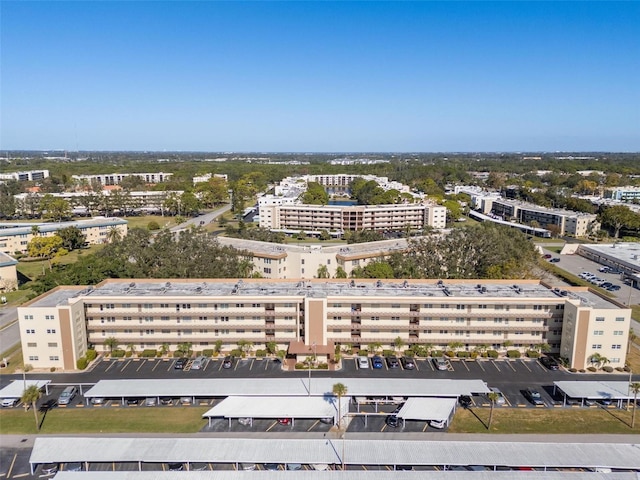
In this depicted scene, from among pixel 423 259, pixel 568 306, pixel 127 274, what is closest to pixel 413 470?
pixel 568 306

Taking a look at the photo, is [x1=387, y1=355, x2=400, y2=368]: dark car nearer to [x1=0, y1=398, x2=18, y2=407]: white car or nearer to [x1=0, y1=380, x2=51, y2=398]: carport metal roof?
[x1=0, y1=380, x2=51, y2=398]: carport metal roof

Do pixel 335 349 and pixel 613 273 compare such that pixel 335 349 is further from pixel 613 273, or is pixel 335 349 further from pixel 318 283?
pixel 613 273

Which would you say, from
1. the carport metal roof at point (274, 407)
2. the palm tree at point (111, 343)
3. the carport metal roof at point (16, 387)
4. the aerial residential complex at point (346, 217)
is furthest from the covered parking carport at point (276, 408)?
the aerial residential complex at point (346, 217)

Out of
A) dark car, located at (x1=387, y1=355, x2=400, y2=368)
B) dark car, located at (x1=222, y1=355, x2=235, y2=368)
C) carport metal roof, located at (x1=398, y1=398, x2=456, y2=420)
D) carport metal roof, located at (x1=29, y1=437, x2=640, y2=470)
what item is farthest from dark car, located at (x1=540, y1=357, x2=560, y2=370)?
dark car, located at (x1=222, y1=355, x2=235, y2=368)

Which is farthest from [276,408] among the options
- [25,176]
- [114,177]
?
[25,176]

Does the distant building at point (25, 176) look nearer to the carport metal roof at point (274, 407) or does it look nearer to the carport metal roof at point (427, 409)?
the carport metal roof at point (274, 407)

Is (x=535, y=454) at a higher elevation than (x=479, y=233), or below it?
below
